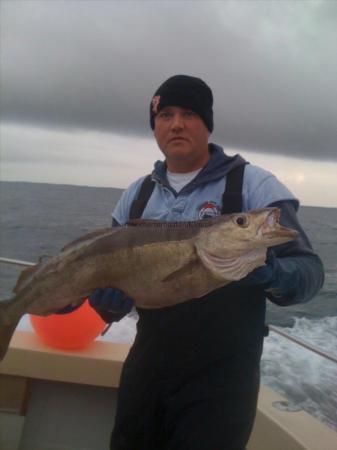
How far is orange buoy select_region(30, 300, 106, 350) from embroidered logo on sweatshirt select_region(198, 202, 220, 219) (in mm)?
1746

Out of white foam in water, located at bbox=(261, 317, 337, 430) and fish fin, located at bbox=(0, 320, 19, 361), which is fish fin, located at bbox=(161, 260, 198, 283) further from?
white foam in water, located at bbox=(261, 317, 337, 430)

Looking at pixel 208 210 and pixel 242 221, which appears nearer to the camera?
pixel 242 221

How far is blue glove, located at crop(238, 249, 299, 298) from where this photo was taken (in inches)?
99.8

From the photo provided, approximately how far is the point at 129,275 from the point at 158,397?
0.88 metres

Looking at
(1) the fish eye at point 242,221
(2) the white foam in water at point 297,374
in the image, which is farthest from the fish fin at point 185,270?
(2) the white foam in water at point 297,374

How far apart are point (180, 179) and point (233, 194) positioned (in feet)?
1.72

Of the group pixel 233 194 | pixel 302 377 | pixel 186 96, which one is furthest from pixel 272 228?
pixel 302 377

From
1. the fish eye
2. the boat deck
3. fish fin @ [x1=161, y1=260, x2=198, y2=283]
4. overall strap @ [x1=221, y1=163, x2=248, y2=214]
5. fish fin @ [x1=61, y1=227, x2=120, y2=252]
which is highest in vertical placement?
overall strap @ [x1=221, y1=163, x2=248, y2=214]

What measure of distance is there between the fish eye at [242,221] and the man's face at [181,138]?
833 mm

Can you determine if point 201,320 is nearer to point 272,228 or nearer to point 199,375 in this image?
point 199,375

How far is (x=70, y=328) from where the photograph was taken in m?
4.28

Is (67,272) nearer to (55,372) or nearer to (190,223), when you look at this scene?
(190,223)

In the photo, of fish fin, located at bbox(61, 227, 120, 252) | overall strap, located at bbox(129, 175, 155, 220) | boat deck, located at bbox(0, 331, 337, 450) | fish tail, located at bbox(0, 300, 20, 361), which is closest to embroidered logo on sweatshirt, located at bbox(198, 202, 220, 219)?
overall strap, located at bbox(129, 175, 155, 220)

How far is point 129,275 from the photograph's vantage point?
9.47 feet
